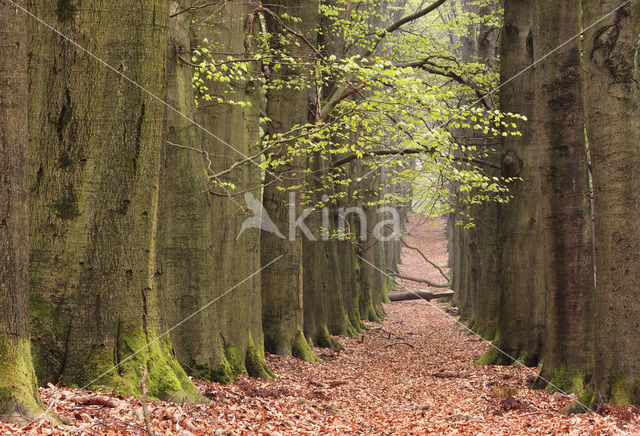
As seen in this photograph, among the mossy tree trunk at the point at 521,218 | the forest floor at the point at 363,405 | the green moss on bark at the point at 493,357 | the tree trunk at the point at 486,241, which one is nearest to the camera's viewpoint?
the forest floor at the point at 363,405

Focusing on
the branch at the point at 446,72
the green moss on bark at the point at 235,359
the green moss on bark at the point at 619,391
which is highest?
the branch at the point at 446,72

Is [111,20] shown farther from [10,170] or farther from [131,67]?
[10,170]

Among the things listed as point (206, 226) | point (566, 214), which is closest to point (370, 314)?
point (566, 214)

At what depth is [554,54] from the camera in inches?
348

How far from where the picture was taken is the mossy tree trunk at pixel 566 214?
8.30 metres

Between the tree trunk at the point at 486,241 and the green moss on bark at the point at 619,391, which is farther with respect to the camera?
the tree trunk at the point at 486,241

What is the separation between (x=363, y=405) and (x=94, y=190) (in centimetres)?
530

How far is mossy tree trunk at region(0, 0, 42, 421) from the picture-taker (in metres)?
3.96

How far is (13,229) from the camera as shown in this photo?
4023mm

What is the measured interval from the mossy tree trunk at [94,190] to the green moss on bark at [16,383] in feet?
3.84

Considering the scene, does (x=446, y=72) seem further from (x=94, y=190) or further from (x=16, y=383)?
(x=16, y=383)

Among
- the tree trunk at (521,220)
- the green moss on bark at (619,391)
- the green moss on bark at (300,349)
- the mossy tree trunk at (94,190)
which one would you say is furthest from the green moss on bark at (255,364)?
the green moss on bark at (619,391)

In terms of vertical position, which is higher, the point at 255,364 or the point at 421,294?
Result: the point at 255,364

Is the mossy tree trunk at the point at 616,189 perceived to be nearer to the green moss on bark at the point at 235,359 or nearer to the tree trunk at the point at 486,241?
the green moss on bark at the point at 235,359
